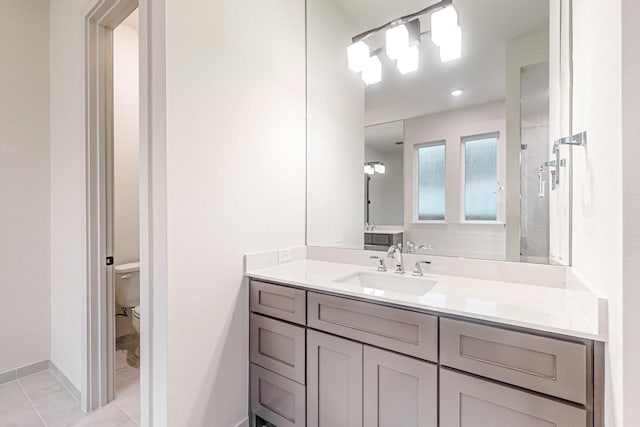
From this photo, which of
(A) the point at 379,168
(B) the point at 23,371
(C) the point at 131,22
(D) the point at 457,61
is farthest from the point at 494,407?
(C) the point at 131,22

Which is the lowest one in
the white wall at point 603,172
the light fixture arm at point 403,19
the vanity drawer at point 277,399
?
the vanity drawer at point 277,399

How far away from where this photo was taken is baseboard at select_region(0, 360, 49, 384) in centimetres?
204

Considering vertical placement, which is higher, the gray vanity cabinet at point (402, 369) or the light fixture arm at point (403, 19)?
the light fixture arm at point (403, 19)

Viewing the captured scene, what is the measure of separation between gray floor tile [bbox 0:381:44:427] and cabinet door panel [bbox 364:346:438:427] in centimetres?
188

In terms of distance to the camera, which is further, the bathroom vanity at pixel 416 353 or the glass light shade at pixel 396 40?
the glass light shade at pixel 396 40

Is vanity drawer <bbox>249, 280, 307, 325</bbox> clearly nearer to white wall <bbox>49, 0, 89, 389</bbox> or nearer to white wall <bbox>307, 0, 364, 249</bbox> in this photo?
white wall <bbox>307, 0, 364, 249</bbox>

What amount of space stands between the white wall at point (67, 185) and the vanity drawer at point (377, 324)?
1504mm

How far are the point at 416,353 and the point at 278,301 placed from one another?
2.31 feet

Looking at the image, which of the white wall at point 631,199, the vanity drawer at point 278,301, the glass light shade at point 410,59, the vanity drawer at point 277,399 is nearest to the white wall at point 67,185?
the vanity drawer at point 278,301

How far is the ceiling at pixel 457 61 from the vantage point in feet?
4.81

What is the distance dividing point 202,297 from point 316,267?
2.23ft

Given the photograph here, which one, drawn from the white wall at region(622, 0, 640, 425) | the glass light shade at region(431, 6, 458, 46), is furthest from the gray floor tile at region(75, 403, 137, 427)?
the glass light shade at region(431, 6, 458, 46)

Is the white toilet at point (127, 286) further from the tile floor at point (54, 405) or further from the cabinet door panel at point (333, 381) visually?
the cabinet door panel at point (333, 381)

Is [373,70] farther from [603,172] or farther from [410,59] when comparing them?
[603,172]
